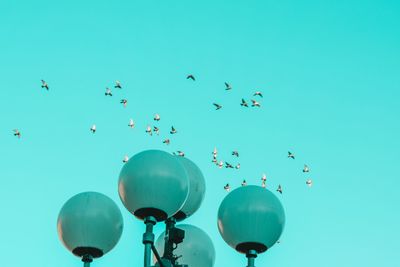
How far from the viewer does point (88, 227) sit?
357 inches

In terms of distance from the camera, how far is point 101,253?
29.8ft

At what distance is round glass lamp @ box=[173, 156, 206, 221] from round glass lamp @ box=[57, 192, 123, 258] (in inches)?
46.4

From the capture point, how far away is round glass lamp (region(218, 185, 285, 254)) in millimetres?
9016

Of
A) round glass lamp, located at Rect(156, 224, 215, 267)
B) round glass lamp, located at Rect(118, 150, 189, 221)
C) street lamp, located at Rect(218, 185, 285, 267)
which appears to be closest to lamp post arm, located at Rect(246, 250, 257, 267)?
street lamp, located at Rect(218, 185, 285, 267)

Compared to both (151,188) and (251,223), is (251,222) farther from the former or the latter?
(151,188)

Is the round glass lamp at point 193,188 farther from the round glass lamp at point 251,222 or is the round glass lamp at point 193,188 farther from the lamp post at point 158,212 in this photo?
the round glass lamp at point 251,222

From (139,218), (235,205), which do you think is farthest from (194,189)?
(139,218)

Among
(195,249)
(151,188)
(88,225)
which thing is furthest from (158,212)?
(195,249)

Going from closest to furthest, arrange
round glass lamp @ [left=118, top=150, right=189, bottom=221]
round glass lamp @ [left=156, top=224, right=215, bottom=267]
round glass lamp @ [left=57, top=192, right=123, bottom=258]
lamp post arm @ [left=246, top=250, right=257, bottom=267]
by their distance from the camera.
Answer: round glass lamp @ [left=118, top=150, right=189, bottom=221] < lamp post arm @ [left=246, top=250, right=257, bottom=267] < round glass lamp @ [left=57, top=192, right=123, bottom=258] < round glass lamp @ [left=156, top=224, right=215, bottom=267]

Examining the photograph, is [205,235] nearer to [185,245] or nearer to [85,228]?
[185,245]

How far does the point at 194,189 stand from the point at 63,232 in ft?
6.11

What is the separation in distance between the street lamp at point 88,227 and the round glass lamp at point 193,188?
1.20m

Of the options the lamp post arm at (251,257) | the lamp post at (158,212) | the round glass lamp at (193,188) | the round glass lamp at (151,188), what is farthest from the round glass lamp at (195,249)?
the round glass lamp at (151,188)

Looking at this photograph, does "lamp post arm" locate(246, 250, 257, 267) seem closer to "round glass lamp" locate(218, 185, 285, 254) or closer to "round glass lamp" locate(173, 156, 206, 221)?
"round glass lamp" locate(218, 185, 285, 254)
